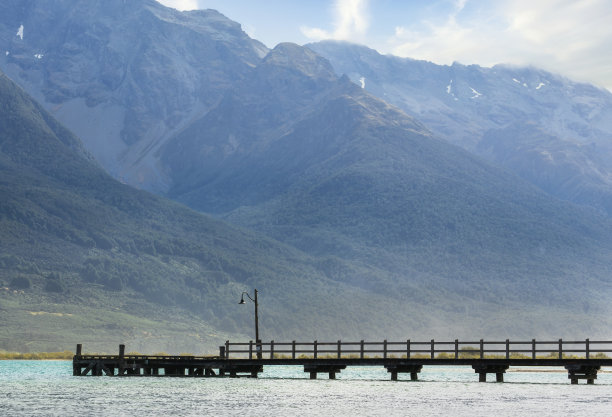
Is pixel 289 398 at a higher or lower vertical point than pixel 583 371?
lower

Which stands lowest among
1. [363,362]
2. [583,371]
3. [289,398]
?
[289,398]

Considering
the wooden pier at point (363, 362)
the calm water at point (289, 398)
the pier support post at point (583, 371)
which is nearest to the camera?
the calm water at point (289, 398)

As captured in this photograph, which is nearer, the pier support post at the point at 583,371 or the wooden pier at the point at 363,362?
the wooden pier at the point at 363,362

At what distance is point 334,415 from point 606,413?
1632 cm

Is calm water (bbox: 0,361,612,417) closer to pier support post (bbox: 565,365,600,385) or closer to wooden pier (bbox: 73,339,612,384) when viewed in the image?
pier support post (bbox: 565,365,600,385)

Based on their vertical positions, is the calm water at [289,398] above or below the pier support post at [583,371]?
below

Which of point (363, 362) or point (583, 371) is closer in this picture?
point (363, 362)

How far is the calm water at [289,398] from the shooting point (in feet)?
197

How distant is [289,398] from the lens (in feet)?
232

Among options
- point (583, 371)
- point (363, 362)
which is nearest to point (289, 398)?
point (363, 362)

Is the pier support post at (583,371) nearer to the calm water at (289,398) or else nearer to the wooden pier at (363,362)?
the wooden pier at (363,362)

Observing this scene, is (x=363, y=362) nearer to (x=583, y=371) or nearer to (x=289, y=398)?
(x=289, y=398)

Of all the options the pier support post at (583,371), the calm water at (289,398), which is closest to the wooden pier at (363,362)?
the pier support post at (583,371)

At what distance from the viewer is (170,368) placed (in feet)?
292
